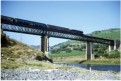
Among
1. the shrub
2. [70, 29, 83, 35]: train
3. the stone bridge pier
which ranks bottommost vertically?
the shrub

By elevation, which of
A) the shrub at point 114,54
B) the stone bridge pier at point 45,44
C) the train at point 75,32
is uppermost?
the train at point 75,32

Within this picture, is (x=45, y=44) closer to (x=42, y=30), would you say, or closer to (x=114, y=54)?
(x=42, y=30)

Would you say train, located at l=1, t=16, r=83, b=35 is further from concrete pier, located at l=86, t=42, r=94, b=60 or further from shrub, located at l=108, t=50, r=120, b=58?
shrub, located at l=108, t=50, r=120, b=58

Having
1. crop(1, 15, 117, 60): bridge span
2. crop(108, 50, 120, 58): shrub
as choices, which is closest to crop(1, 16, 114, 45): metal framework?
crop(1, 15, 117, 60): bridge span

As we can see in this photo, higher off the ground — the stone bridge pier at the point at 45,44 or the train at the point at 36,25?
the train at the point at 36,25

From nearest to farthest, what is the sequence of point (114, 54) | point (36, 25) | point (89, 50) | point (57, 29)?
point (36, 25) < point (57, 29) < point (89, 50) < point (114, 54)

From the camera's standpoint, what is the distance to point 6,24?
79938mm

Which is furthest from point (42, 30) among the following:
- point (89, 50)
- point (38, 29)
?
point (89, 50)

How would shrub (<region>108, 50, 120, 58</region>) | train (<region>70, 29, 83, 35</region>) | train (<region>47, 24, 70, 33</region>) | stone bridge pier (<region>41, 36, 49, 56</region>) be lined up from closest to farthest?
stone bridge pier (<region>41, 36, 49, 56</region>) < train (<region>47, 24, 70, 33</region>) < train (<region>70, 29, 83, 35</region>) < shrub (<region>108, 50, 120, 58</region>)

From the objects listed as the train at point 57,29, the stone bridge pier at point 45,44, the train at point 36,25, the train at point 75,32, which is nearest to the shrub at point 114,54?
the train at point 75,32

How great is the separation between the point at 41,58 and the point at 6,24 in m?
34.2

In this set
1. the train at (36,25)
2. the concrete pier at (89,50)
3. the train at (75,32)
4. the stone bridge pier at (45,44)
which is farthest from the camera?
the concrete pier at (89,50)

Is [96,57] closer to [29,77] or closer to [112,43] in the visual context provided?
[112,43]

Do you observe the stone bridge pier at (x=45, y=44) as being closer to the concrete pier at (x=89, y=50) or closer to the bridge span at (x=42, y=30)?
the bridge span at (x=42, y=30)
